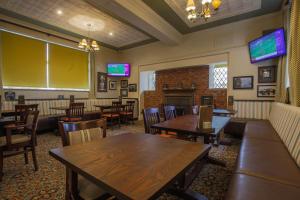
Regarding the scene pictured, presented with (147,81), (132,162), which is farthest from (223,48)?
(132,162)

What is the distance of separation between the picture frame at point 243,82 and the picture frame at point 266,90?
211mm

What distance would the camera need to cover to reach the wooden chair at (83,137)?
3.24ft

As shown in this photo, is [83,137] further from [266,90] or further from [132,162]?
[266,90]

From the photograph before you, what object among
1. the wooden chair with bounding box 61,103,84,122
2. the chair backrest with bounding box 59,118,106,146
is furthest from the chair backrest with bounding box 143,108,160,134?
the wooden chair with bounding box 61,103,84,122

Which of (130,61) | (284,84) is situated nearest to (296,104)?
(284,84)

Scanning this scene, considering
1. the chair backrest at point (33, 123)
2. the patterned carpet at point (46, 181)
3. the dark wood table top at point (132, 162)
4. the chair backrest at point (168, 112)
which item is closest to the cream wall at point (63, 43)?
the patterned carpet at point (46, 181)

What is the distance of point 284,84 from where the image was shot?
330 centimetres

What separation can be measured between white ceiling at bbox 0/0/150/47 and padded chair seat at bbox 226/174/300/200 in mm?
4121

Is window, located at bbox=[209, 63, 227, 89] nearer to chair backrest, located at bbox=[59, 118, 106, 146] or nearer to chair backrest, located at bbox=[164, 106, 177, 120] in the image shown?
chair backrest, located at bbox=[164, 106, 177, 120]

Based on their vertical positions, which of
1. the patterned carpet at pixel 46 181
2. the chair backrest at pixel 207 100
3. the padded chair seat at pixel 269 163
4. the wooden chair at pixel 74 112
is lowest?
the patterned carpet at pixel 46 181

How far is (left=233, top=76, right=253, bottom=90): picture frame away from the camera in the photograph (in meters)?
4.08

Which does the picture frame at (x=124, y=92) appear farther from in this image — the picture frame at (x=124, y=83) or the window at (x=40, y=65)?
the window at (x=40, y=65)

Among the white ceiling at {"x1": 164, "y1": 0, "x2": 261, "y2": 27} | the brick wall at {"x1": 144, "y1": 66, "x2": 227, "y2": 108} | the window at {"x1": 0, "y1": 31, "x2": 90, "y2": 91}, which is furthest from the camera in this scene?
the brick wall at {"x1": 144, "y1": 66, "x2": 227, "y2": 108}

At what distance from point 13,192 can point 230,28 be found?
5491 millimetres
